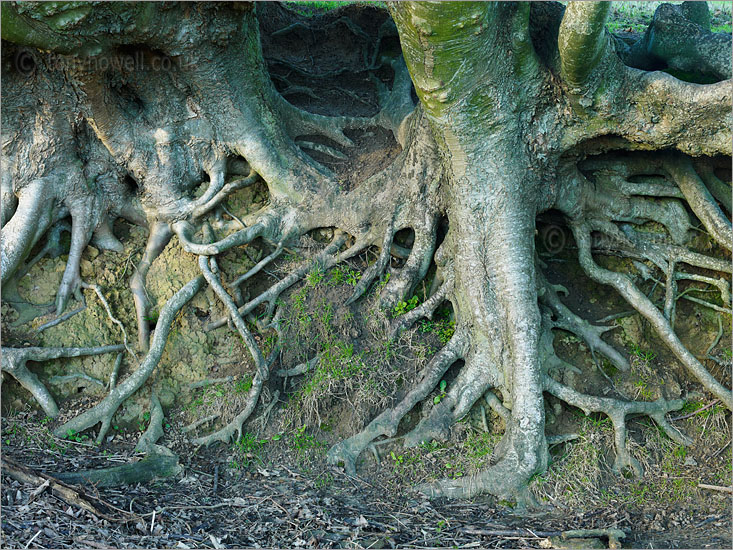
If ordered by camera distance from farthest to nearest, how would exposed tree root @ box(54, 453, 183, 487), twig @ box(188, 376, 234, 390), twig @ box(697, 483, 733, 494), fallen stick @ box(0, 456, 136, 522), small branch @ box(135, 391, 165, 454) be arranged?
twig @ box(188, 376, 234, 390) → small branch @ box(135, 391, 165, 454) → twig @ box(697, 483, 733, 494) → exposed tree root @ box(54, 453, 183, 487) → fallen stick @ box(0, 456, 136, 522)

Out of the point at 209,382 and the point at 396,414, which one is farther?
the point at 209,382

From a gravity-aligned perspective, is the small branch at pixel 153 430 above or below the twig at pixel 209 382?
below

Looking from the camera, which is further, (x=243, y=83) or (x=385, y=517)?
(x=243, y=83)

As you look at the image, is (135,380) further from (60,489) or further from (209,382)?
(60,489)

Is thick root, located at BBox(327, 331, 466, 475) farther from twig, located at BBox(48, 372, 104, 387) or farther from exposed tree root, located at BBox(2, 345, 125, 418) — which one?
exposed tree root, located at BBox(2, 345, 125, 418)

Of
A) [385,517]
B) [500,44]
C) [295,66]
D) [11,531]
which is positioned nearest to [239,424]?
[385,517]

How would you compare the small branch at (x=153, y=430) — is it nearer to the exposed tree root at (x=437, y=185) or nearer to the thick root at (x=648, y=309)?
the exposed tree root at (x=437, y=185)

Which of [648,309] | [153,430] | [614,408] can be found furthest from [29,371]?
[648,309]

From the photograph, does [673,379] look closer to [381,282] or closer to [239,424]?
[381,282]

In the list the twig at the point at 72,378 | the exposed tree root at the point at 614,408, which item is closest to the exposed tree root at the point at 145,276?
the twig at the point at 72,378

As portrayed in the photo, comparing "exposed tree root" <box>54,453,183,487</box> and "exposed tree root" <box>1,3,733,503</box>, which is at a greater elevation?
"exposed tree root" <box>1,3,733,503</box>

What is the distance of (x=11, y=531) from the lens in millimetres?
4246

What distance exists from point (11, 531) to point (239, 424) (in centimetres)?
185

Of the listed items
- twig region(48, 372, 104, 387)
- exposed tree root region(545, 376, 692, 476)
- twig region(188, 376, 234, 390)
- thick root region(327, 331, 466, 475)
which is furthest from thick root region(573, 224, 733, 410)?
twig region(48, 372, 104, 387)
